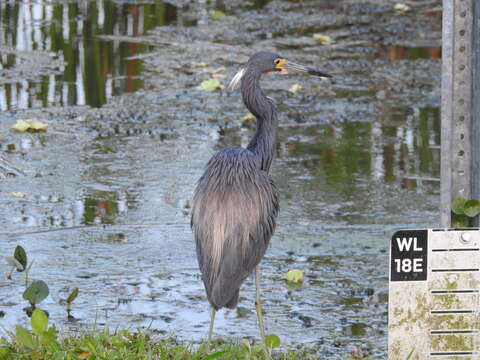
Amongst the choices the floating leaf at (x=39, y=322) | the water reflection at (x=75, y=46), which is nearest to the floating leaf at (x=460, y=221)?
the floating leaf at (x=39, y=322)

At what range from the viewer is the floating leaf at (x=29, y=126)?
9.20 meters

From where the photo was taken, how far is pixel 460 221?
3.87 metres

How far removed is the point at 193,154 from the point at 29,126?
1.63 metres

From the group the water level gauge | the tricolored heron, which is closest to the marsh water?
the tricolored heron

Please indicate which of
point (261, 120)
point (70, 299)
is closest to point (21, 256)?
point (70, 299)

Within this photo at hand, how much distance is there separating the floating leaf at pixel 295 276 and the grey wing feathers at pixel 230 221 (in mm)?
801

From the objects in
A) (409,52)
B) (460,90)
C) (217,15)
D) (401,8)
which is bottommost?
(409,52)

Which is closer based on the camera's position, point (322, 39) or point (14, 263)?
point (14, 263)

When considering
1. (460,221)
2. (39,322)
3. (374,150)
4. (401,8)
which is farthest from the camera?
(401,8)

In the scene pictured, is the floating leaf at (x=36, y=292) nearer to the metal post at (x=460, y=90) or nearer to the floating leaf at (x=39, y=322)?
the floating leaf at (x=39, y=322)

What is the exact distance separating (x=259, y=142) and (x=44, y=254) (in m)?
1.75

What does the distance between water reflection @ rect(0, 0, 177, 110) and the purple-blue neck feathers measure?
15.1ft

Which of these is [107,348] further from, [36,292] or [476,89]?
[476,89]

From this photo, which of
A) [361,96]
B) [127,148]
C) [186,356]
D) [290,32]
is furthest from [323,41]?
[186,356]
